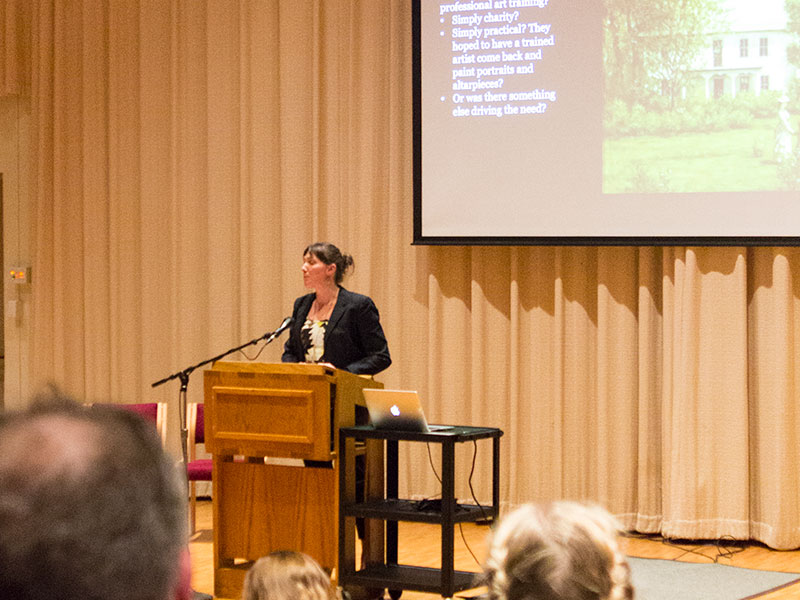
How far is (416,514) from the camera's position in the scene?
437 cm

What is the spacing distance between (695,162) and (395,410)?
7.98 ft

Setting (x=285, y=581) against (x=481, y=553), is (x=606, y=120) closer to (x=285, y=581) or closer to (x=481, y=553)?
(x=481, y=553)

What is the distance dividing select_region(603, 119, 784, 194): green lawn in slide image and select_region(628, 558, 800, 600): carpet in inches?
76.6

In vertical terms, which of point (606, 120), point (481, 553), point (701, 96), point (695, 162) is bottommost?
point (481, 553)

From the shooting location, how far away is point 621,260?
6230 mm

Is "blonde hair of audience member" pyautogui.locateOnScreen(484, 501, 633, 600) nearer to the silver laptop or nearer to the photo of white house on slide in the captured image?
the silver laptop

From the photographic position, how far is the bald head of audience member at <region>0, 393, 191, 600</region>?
0.65m

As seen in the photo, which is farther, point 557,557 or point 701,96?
point 701,96

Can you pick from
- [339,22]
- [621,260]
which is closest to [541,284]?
[621,260]

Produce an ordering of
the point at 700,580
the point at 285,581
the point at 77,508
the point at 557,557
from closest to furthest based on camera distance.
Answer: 1. the point at 77,508
2. the point at 557,557
3. the point at 285,581
4. the point at 700,580

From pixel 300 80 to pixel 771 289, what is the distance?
128 inches

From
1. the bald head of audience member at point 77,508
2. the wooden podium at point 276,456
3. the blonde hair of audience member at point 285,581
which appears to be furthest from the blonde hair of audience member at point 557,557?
the wooden podium at point 276,456

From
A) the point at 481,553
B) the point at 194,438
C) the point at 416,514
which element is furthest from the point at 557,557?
the point at 194,438

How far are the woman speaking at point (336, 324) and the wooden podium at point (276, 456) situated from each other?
1.44 ft
